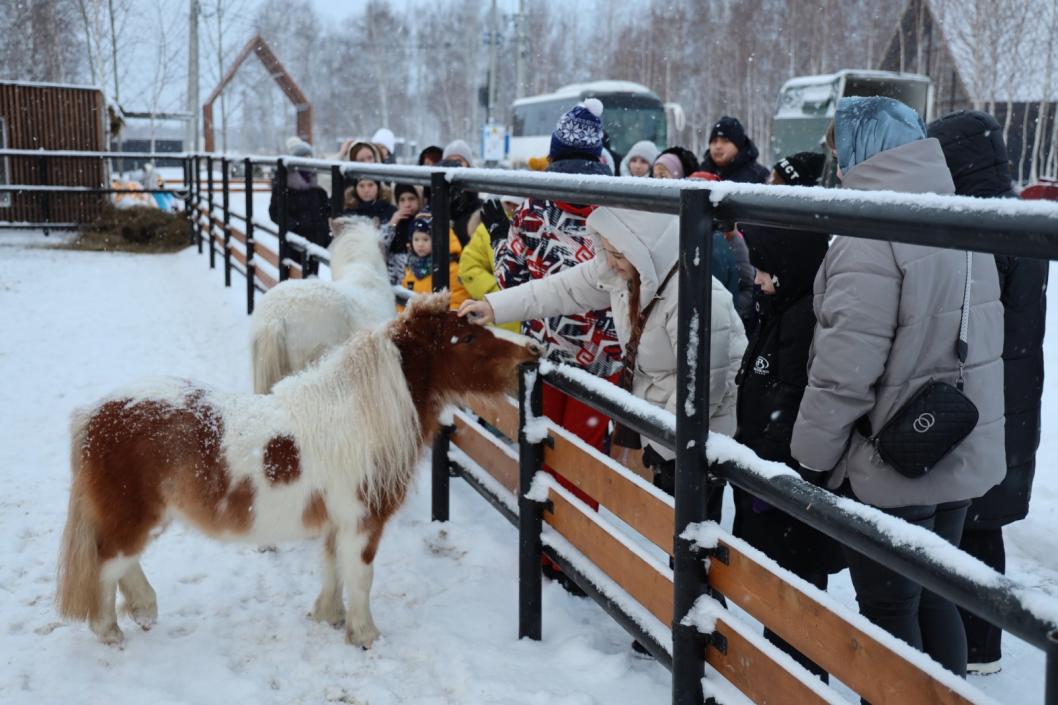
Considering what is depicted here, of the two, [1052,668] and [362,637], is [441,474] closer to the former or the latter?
[362,637]

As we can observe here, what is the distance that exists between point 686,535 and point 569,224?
1705 mm

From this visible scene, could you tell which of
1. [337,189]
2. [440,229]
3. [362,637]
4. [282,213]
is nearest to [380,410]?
[362,637]

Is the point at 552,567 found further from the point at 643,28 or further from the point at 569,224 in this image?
the point at 643,28

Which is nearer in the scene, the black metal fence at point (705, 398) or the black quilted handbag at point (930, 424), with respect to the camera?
the black metal fence at point (705, 398)

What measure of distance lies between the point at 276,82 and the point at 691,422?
99.0ft

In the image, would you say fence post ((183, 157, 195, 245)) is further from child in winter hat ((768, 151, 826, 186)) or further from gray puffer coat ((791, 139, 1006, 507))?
gray puffer coat ((791, 139, 1006, 507))

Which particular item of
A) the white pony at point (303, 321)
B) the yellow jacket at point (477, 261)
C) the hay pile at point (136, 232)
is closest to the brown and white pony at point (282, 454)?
the white pony at point (303, 321)

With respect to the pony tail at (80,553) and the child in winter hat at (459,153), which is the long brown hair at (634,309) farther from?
the child in winter hat at (459,153)

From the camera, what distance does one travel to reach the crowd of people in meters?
2.12

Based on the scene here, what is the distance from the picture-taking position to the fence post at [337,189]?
5234mm

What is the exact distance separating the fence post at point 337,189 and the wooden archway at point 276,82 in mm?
24105

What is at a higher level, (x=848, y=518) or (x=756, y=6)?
(x=756, y=6)

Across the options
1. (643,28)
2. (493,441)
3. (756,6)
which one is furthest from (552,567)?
(643,28)

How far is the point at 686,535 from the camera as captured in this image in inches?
81.5
